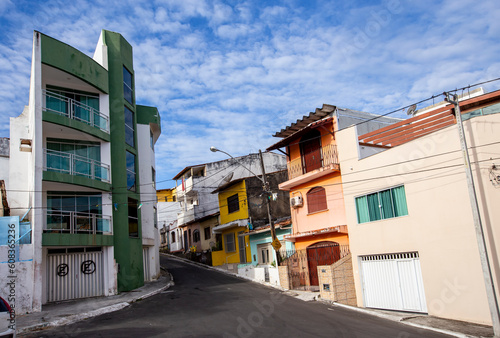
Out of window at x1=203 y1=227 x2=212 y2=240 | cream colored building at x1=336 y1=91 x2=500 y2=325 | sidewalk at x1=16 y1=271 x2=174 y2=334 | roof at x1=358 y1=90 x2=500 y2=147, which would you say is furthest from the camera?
window at x1=203 y1=227 x2=212 y2=240

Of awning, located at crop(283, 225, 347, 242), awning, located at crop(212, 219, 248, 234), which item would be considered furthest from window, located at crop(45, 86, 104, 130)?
awning, located at crop(212, 219, 248, 234)

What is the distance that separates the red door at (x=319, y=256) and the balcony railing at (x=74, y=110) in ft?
41.5

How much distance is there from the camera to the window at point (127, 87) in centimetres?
2412

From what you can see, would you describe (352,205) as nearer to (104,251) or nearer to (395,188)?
(395,188)

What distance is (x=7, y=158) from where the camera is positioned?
74.5 ft

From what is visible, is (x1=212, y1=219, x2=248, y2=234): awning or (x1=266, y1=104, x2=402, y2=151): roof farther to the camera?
(x1=212, y1=219, x2=248, y2=234): awning

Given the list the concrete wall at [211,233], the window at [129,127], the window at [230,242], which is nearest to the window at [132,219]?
the window at [129,127]

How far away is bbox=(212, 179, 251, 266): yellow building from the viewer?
104 ft

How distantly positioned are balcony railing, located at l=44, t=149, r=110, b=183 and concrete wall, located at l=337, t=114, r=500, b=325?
1322 cm

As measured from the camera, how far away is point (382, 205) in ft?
52.8

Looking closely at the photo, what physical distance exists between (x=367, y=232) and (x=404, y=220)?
6.49 ft

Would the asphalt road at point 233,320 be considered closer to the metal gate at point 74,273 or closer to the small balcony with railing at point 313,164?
the metal gate at point 74,273

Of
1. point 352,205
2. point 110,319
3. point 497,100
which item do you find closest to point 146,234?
point 110,319

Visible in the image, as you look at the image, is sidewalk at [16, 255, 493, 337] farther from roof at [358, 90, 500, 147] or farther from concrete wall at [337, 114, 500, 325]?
roof at [358, 90, 500, 147]
